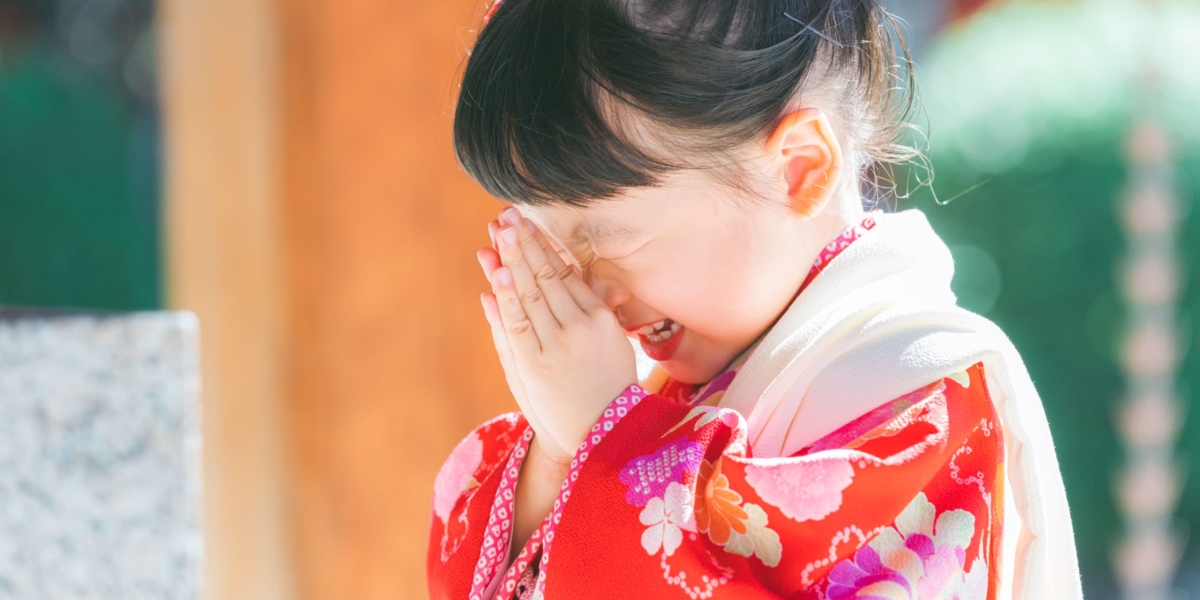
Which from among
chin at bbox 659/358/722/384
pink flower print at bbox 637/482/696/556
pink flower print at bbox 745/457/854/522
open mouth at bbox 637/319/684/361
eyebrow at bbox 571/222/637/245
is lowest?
pink flower print at bbox 637/482/696/556

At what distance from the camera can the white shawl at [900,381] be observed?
73 centimetres

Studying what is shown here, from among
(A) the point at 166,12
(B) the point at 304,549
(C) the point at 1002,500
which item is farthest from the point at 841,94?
(B) the point at 304,549

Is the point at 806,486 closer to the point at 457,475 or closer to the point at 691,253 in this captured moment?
the point at 691,253

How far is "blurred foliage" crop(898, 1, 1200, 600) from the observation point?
2.47 metres

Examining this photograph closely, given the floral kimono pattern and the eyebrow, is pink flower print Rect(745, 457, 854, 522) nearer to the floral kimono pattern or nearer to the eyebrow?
the floral kimono pattern

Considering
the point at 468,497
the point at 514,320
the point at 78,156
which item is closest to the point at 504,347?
the point at 514,320

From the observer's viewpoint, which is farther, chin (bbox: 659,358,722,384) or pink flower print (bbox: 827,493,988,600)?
chin (bbox: 659,358,722,384)

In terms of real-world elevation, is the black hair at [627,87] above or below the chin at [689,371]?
above

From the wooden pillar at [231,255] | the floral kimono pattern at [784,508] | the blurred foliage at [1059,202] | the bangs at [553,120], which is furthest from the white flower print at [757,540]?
the wooden pillar at [231,255]

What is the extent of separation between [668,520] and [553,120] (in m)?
0.29

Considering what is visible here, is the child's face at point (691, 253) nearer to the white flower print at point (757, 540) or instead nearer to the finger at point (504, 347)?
the finger at point (504, 347)

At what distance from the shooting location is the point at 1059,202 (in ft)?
8.21

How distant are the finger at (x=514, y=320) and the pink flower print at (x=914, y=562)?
28cm

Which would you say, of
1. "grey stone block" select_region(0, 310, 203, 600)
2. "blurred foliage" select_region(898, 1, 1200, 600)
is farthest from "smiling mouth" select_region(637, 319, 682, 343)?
"blurred foliage" select_region(898, 1, 1200, 600)
